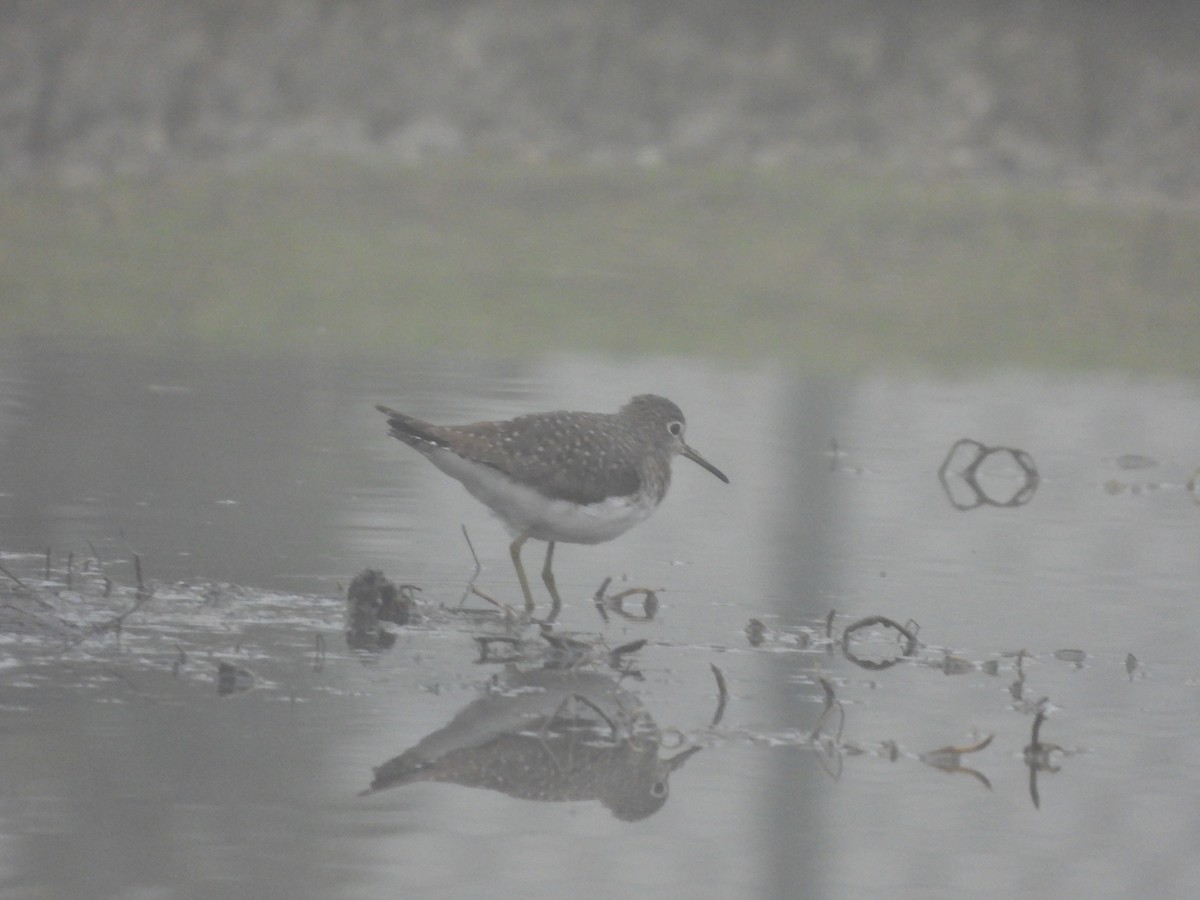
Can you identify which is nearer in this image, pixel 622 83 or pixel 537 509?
pixel 537 509

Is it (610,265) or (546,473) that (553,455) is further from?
(610,265)

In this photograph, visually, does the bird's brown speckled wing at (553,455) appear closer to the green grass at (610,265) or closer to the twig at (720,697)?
the twig at (720,697)

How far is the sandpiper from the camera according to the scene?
24.0 ft

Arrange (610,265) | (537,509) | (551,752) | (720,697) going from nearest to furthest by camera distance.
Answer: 1. (551,752)
2. (720,697)
3. (537,509)
4. (610,265)

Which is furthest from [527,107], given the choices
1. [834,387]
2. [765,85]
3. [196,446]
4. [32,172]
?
[196,446]

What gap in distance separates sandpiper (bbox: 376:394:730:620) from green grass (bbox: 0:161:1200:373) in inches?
252

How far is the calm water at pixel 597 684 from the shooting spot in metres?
4.93

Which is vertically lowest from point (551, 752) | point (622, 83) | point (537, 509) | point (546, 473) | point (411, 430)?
point (551, 752)

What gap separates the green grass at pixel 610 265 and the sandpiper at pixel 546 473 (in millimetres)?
6402

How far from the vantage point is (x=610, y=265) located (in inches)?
682

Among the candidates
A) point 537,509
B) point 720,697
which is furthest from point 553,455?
point 720,697

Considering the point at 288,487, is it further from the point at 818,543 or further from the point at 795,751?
the point at 795,751

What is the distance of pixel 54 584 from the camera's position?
22.5 feet

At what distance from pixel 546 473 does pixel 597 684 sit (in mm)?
1324
